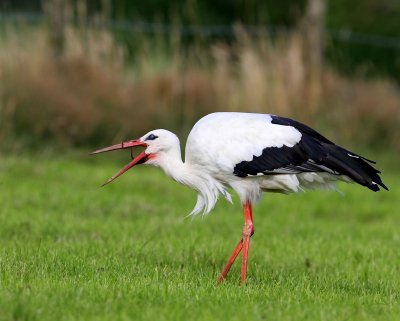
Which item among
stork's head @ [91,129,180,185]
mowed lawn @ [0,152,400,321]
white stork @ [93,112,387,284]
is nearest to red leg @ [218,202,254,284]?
white stork @ [93,112,387,284]

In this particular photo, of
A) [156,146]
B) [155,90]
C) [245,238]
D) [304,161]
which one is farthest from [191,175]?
[155,90]

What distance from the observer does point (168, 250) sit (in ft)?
26.5

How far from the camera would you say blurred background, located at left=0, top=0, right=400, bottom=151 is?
47.0 feet

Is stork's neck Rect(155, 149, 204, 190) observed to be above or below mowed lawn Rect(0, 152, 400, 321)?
above

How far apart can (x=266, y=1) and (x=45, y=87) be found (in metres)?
19.2

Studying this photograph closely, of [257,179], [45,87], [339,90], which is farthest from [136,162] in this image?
[339,90]

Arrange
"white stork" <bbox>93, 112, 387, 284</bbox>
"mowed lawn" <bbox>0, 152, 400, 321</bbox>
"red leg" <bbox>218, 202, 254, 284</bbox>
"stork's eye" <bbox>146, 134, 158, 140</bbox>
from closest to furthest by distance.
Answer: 1. "mowed lawn" <bbox>0, 152, 400, 321</bbox>
2. "white stork" <bbox>93, 112, 387, 284</bbox>
3. "red leg" <bbox>218, 202, 254, 284</bbox>
4. "stork's eye" <bbox>146, 134, 158, 140</bbox>

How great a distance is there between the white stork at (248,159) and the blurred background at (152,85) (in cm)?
702

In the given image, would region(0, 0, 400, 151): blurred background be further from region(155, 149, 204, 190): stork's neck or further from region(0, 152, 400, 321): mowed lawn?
region(155, 149, 204, 190): stork's neck

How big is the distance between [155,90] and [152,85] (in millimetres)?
95

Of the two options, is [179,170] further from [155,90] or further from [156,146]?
[155,90]

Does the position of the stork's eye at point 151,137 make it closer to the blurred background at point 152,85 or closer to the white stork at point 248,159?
the white stork at point 248,159

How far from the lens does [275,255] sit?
8305 millimetres

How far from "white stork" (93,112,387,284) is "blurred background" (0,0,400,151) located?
23.0 feet
